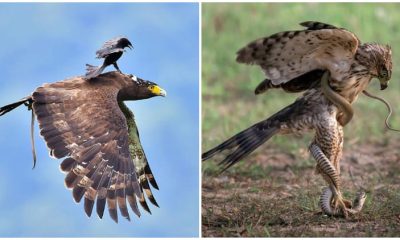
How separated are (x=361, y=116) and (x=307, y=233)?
11.5 ft

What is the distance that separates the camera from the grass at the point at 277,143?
5324 millimetres

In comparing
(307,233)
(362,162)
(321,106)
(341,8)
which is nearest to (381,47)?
(321,106)

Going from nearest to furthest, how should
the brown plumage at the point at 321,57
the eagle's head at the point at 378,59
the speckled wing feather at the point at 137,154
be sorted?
the brown plumage at the point at 321,57
the eagle's head at the point at 378,59
the speckled wing feather at the point at 137,154

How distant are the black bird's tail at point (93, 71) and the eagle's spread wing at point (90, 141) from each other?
0.26ft

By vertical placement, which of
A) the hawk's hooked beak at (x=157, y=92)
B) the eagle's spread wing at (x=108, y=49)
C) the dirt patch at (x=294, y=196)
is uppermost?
the eagle's spread wing at (x=108, y=49)

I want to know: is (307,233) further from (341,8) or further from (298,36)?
(341,8)

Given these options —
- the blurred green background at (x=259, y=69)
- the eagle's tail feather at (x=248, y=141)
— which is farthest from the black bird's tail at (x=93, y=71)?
the blurred green background at (x=259, y=69)

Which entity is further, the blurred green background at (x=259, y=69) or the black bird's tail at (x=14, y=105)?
the blurred green background at (x=259, y=69)

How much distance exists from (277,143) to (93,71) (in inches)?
86.0

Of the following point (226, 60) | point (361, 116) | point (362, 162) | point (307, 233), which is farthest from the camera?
point (226, 60)

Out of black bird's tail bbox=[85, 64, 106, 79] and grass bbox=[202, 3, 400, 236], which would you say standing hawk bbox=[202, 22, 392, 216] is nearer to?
grass bbox=[202, 3, 400, 236]

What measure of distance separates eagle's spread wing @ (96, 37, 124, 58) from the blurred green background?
144 centimetres

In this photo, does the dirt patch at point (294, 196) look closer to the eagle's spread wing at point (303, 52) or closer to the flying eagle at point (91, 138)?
the flying eagle at point (91, 138)

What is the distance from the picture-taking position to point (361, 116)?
27.3 ft
